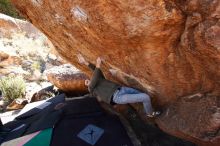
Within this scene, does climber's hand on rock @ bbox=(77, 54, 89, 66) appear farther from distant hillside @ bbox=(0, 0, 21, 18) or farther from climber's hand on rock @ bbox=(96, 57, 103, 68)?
distant hillside @ bbox=(0, 0, 21, 18)

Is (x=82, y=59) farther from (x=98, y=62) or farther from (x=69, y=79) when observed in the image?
(x=69, y=79)

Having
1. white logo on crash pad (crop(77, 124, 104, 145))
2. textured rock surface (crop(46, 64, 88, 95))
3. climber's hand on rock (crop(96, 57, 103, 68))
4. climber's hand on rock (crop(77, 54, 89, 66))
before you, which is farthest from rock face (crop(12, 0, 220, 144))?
textured rock surface (crop(46, 64, 88, 95))

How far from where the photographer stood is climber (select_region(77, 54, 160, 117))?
5453 millimetres

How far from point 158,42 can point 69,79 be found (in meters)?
5.44

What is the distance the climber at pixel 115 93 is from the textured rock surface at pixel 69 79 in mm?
3469

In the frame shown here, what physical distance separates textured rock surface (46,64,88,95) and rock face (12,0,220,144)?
3.66m

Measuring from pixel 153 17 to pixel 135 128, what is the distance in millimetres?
3154

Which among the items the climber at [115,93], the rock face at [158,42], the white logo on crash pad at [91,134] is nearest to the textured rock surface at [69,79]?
the white logo on crash pad at [91,134]

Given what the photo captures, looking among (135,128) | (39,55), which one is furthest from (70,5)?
(39,55)

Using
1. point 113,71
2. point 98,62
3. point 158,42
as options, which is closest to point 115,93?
point 113,71

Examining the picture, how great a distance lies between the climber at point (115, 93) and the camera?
5.45 meters

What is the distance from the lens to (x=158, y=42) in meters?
4.55

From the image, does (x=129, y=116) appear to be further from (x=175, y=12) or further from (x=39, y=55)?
(x=39, y=55)

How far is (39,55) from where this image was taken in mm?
16734
